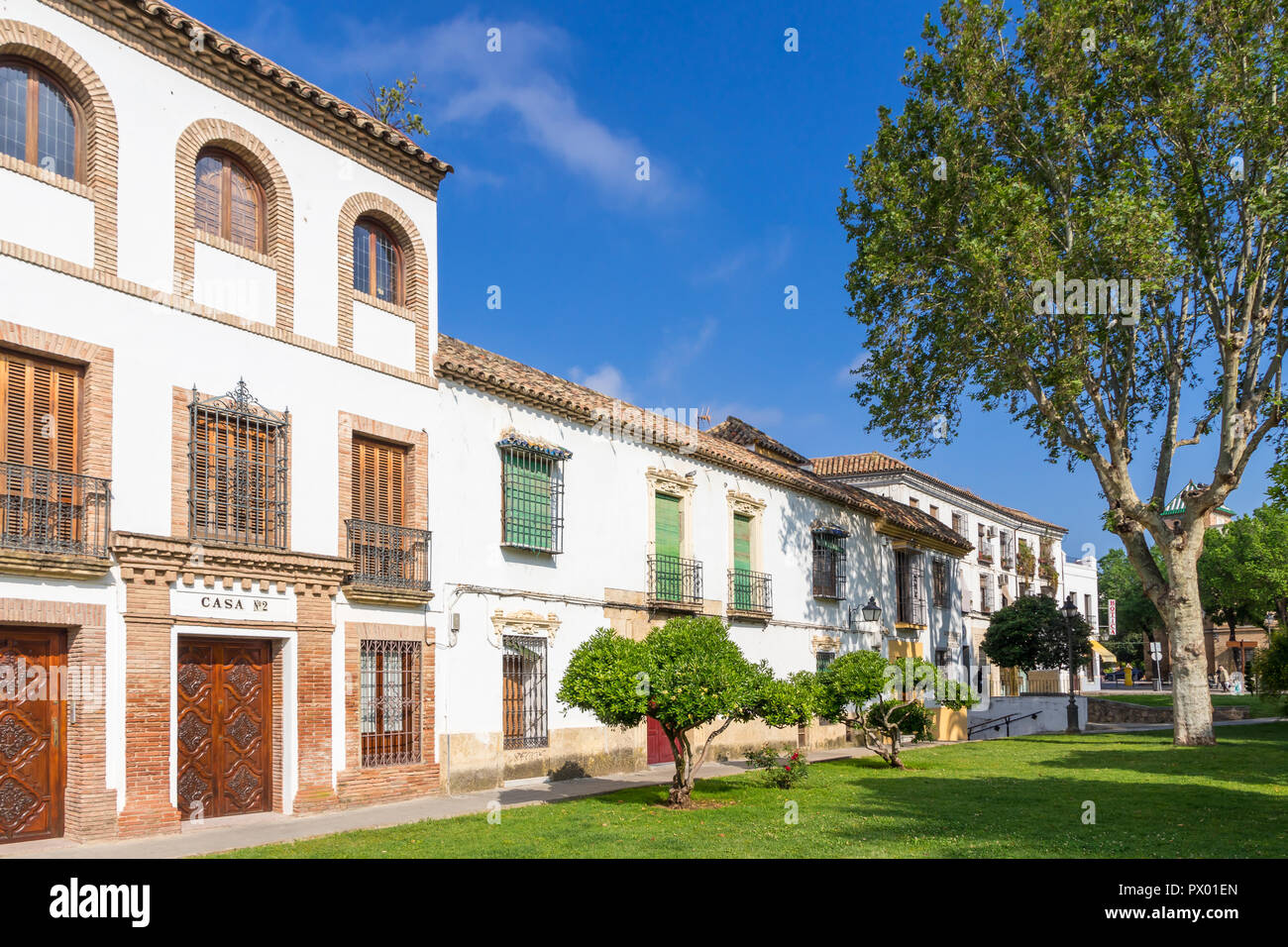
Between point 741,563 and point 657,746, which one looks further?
point 741,563

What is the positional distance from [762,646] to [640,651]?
11.8 meters

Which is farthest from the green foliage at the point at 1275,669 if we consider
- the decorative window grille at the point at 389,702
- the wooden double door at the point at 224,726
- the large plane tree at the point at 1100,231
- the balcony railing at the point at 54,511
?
the balcony railing at the point at 54,511

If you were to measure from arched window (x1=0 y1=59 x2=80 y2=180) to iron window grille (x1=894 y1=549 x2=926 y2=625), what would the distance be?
26.7 meters

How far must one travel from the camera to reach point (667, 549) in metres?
23.2

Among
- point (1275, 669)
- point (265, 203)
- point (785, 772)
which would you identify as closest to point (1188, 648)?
point (1275, 669)

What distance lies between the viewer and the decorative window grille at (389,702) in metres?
15.6

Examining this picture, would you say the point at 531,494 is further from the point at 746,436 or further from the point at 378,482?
the point at 746,436

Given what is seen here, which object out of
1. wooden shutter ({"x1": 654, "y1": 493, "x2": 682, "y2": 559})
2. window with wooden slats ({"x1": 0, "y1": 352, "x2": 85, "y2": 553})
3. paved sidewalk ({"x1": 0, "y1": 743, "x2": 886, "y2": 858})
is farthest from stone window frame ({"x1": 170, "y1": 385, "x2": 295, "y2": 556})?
wooden shutter ({"x1": 654, "y1": 493, "x2": 682, "y2": 559})

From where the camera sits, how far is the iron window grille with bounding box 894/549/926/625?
34.0m

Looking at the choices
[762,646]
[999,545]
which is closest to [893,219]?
[762,646]

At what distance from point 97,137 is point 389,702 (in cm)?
840

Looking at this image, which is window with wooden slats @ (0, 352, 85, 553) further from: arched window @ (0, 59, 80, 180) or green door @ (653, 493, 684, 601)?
green door @ (653, 493, 684, 601)

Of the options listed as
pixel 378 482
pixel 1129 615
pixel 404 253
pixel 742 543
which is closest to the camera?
Result: pixel 378 482
